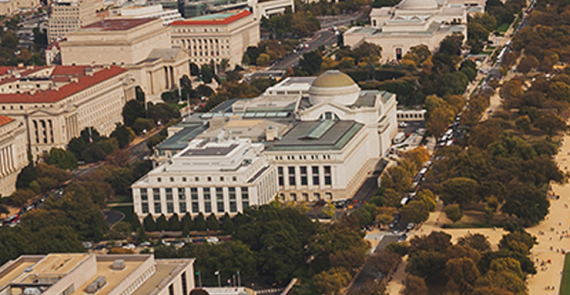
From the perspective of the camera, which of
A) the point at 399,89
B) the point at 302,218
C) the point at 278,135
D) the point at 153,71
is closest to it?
the point at 302,218

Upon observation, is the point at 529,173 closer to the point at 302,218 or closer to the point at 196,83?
the point at 302,218

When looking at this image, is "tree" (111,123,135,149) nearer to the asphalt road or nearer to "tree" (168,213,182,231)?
"tree" (168,213,182,231)

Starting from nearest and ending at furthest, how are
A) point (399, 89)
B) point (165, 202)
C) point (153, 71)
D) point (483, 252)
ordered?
point (483, 252) < point (165, 202) < point (399, 89) < point (153, 71)

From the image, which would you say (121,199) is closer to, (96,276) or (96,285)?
(96,276)

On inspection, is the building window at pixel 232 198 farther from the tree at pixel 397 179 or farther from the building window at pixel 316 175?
the tree at pixel 397 179

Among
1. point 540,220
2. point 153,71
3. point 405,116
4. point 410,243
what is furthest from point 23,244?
point 153,71

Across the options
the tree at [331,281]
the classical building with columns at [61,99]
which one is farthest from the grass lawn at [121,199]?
the tree at [331,281]
